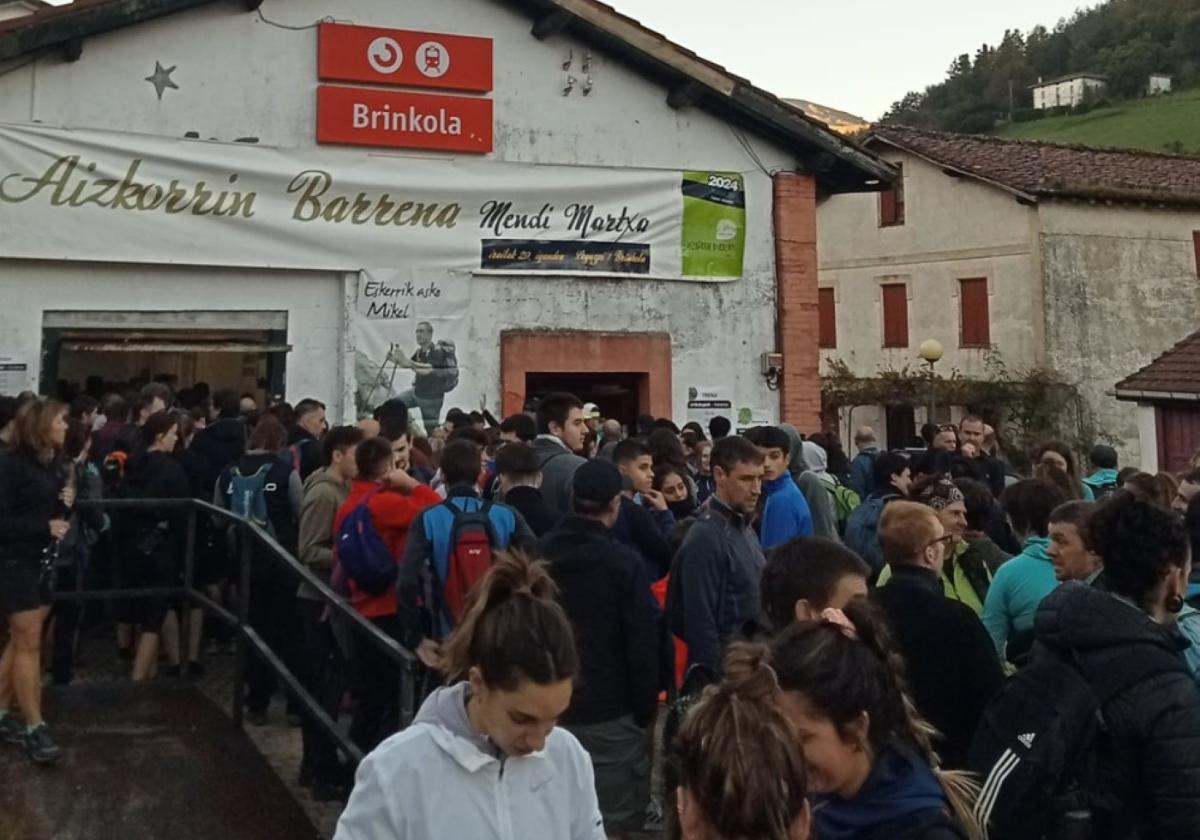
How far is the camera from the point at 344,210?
40.1ft

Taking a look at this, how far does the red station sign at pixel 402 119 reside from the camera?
12148 mm

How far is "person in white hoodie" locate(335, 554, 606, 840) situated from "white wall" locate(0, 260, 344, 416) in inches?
390

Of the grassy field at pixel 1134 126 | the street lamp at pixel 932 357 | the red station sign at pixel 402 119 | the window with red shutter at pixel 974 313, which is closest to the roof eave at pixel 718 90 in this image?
the red station sign at pixel 402 119

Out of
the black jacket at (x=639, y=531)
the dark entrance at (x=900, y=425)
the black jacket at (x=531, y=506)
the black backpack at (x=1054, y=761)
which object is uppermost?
the dark entrance at (x=900, y=425)

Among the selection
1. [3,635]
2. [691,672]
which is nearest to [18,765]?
[3,635]

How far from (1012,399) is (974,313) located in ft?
9.23

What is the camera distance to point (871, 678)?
2357 millimetres

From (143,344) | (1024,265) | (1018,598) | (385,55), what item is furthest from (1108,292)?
(1018,598)

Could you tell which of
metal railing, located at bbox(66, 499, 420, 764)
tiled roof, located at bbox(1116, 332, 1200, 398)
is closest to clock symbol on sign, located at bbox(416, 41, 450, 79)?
metal railing, located at bbox(66, 499, 420, 764)

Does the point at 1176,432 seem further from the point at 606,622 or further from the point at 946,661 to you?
the point at 946,661

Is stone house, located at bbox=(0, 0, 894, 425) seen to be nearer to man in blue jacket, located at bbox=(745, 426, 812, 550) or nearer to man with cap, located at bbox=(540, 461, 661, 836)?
man in blue jacket, located at bbox=(745, 426, 812, 550)

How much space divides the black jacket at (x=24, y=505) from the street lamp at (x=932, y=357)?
1845 cm

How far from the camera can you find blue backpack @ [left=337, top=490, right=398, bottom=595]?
5.44 m

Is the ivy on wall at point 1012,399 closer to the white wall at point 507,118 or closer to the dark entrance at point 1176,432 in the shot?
the dark entrance at point 1176,432
